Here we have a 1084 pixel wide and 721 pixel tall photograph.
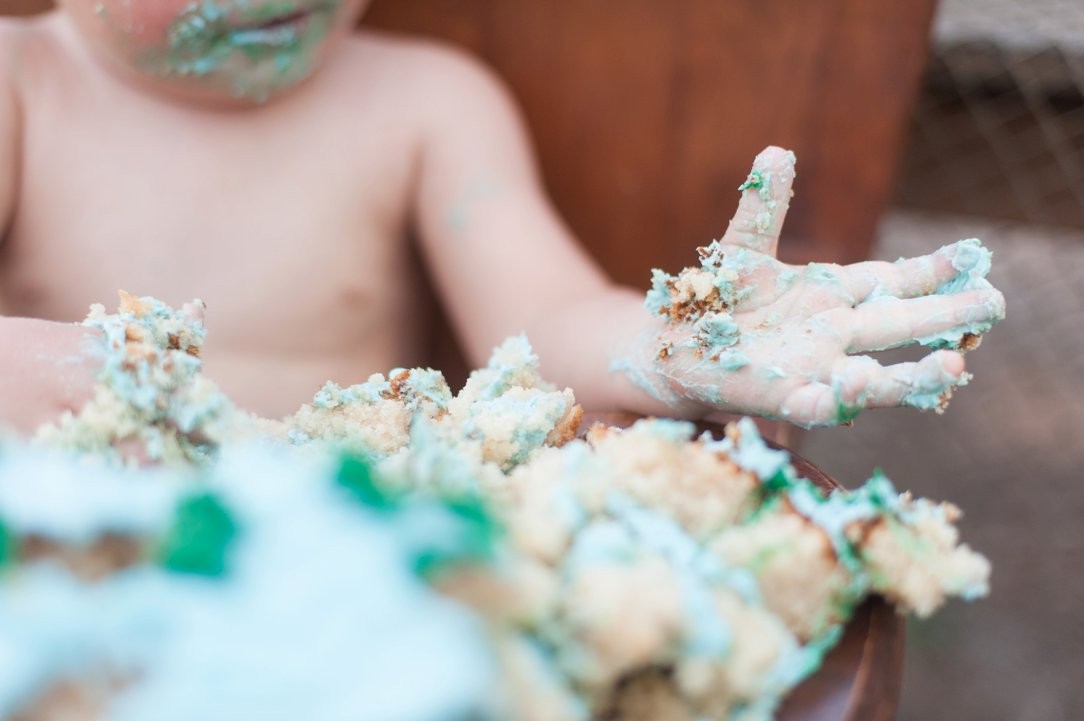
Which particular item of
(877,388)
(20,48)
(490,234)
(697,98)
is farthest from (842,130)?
(20,48)

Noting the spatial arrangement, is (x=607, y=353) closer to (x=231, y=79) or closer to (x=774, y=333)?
(x=774, y=333)

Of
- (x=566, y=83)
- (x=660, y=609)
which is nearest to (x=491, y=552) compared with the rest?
(x=660, y=609)

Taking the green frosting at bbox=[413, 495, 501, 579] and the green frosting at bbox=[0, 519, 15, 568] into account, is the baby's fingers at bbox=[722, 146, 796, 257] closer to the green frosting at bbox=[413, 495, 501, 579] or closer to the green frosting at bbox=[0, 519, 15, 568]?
the green frosting at bbox=[413, 495, 501, 579]

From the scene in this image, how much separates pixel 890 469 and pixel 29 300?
3.50ft

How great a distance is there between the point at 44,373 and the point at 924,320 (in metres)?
0.42

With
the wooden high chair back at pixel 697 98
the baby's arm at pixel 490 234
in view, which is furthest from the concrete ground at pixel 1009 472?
the baby's arm at pixel 490 234

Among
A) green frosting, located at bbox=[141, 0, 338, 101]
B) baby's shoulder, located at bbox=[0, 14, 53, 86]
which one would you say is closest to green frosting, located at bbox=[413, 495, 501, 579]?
green frosting, located at bbox=[141, 0, 338, 101]

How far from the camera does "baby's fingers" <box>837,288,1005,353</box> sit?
47 cm

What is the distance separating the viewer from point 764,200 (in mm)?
482

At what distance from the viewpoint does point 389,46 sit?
0.78 meters

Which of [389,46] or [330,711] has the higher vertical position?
[389,46]

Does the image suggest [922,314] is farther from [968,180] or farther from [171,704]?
[968,180]

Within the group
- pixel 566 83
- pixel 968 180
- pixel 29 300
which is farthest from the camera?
pixel 968 180

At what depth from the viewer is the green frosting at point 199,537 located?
29 centimetres
